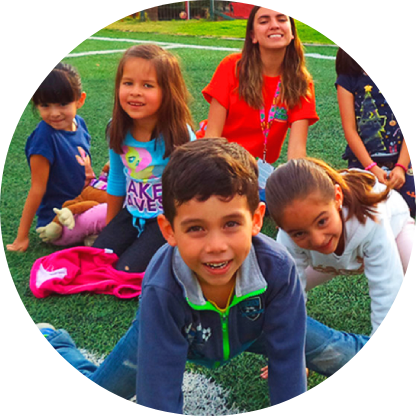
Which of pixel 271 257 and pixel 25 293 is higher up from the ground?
pixel 271 257

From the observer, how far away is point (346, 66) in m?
2.05

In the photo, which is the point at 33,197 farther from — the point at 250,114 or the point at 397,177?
the point at 397,177

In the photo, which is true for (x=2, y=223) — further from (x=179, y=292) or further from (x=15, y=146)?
(x=179, y=292)

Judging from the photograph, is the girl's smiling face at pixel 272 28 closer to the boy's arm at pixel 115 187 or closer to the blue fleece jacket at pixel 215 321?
the boy's arm at pixel 115 187

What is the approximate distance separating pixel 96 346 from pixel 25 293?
336 millimetres

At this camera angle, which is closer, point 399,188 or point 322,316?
point 322,316

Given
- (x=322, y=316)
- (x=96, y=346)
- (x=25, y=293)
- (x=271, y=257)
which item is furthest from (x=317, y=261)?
(x=25, y=293)

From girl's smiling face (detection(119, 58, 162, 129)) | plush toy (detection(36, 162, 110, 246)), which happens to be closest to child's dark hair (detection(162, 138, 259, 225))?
girl's smiling face (detection(119, 58, 162, 129))

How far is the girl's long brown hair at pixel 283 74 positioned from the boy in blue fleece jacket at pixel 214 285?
23.7 inches

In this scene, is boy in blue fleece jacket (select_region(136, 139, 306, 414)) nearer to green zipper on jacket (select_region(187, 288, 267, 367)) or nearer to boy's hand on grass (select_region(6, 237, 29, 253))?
green zipper on jacket (select_region(187, 288, 267, 367))

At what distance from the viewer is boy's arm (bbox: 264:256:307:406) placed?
47.7 inches

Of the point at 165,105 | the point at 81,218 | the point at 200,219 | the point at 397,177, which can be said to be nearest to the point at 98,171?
the point at 81,218

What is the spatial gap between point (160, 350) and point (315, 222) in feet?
1.58

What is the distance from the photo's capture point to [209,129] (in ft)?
5.98
